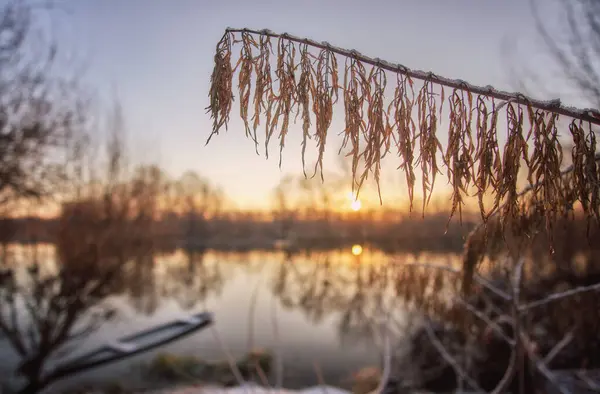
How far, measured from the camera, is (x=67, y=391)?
27.2 ft

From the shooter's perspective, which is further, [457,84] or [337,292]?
[337,292]

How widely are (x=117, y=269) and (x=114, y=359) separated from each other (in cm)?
345

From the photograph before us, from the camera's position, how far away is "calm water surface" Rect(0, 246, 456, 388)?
9258 mm

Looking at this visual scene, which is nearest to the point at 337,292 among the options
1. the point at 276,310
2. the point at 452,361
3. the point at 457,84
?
the point at 276,310

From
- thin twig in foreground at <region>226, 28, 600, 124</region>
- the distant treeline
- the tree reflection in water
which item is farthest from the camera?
the tree reflection in water

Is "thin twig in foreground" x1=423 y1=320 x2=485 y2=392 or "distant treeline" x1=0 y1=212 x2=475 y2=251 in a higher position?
"distant treeline" x1=0 y1=212 x2=475 y2=251

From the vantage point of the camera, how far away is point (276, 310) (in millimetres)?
14492

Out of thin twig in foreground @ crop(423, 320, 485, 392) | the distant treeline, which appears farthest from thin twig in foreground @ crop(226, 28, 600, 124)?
thin twig in foreground @ crop(423, 320, 485, 392)

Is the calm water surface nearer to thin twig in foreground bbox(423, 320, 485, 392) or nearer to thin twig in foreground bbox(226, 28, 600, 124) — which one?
thin twig in foreground bbox(423, 320, 485, 392)

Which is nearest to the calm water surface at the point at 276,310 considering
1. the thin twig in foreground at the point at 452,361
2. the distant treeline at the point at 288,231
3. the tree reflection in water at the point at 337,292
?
the tree reflection in water at the point at 337,292

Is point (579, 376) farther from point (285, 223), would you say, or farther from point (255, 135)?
point (285, 223)

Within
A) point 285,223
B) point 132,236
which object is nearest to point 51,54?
point 132,236

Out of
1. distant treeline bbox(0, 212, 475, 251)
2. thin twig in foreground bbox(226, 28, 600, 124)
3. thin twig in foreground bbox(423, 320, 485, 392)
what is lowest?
thin twig in foreground bbox(423, 320, 485, 392)

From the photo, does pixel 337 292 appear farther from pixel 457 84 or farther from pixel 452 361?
pixel 457 84
